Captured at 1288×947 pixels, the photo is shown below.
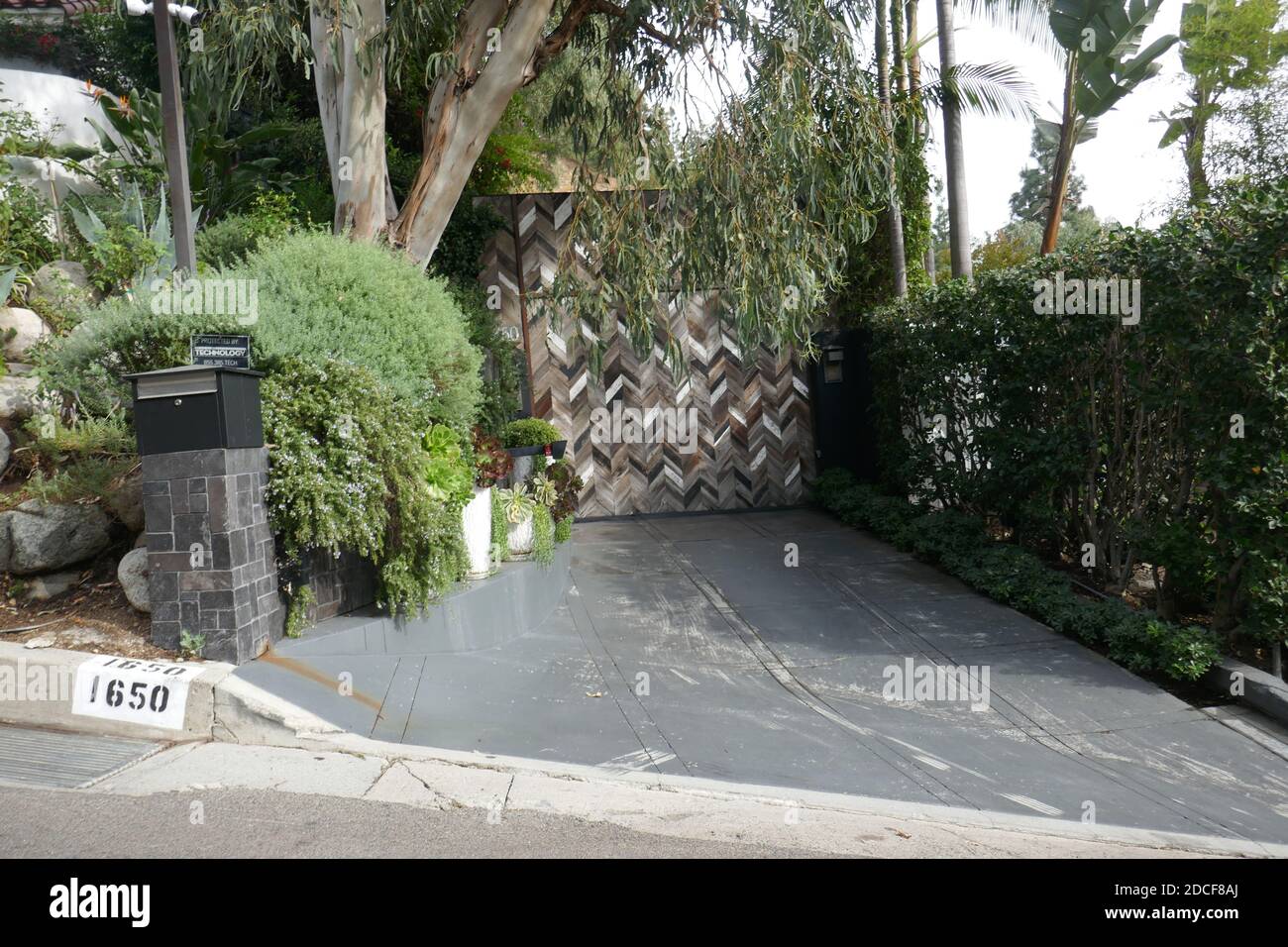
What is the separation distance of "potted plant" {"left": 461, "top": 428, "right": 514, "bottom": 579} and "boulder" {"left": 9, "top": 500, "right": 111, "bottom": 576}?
7.54 feet

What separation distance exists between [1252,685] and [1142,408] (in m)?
2.00

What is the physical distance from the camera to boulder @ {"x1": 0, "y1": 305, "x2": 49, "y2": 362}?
745 cm

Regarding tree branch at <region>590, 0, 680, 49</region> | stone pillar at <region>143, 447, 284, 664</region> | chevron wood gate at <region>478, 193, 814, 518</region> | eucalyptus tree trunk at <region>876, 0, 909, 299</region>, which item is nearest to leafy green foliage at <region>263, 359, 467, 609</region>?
stone pillar at <region>143, 447, 284, 664</region>

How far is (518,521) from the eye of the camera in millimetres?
7250

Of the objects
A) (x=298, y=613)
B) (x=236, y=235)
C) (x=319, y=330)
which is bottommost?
(x=298, y=613)

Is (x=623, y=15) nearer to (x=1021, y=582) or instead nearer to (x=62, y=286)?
(x=62, y=286)

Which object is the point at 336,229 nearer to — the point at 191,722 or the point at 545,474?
the point at 545,474

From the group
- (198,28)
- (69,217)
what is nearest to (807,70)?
(198,28)

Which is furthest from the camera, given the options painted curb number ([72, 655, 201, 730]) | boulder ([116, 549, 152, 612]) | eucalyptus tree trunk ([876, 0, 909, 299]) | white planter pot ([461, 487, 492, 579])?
eucalyptus tree trunk ([876, 0, 909, 299])

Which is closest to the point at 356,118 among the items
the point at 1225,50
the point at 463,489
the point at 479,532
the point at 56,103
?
the point at 463,489

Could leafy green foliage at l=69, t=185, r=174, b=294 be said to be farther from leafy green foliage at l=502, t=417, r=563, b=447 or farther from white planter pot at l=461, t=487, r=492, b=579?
white planter pot at l=461, t=487, r=492, b=579

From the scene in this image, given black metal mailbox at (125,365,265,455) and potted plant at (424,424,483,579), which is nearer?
black metal mailbox at (125,365,265,455)

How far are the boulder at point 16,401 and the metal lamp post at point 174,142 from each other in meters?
1.76

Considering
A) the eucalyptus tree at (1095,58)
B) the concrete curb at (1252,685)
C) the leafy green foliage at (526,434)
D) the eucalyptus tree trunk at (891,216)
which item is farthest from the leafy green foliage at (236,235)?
the eucalyptus tree at (1095,58)
